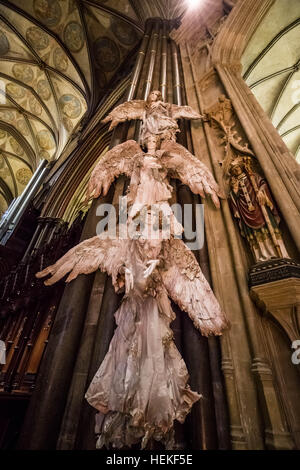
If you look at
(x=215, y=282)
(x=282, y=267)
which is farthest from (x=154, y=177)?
(x=282, y=267)

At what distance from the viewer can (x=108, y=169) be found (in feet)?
8.40

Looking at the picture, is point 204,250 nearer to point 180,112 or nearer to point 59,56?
point 180,112

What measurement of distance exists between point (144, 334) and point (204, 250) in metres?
1.33

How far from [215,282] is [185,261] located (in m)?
0.59

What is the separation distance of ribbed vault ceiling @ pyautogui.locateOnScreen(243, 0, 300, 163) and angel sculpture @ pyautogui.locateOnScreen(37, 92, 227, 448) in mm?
6904

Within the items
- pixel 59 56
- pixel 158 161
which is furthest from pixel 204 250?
pixel 59 56

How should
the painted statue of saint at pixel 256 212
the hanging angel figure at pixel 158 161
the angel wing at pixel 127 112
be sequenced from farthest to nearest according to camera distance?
the angel wing at pixel 127 112
the hanging angel figure at pixel 158 161
the painted statue of saint at pixel 256 212

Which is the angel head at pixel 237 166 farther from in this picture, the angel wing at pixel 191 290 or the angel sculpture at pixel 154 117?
the angel wing at pixel 191 290

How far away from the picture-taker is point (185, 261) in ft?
5.98

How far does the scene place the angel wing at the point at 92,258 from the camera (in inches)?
68.5

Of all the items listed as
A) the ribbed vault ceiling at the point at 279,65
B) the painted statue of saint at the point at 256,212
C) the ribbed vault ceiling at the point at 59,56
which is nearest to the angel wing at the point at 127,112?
the painted statue of saint at the point at 256,212

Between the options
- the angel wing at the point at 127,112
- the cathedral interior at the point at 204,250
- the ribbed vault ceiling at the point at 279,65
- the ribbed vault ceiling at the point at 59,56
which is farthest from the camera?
the ribbed vault ceiling at the point at 59,56

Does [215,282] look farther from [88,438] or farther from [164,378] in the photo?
[88,438]

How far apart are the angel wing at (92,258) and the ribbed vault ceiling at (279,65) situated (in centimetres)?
769
